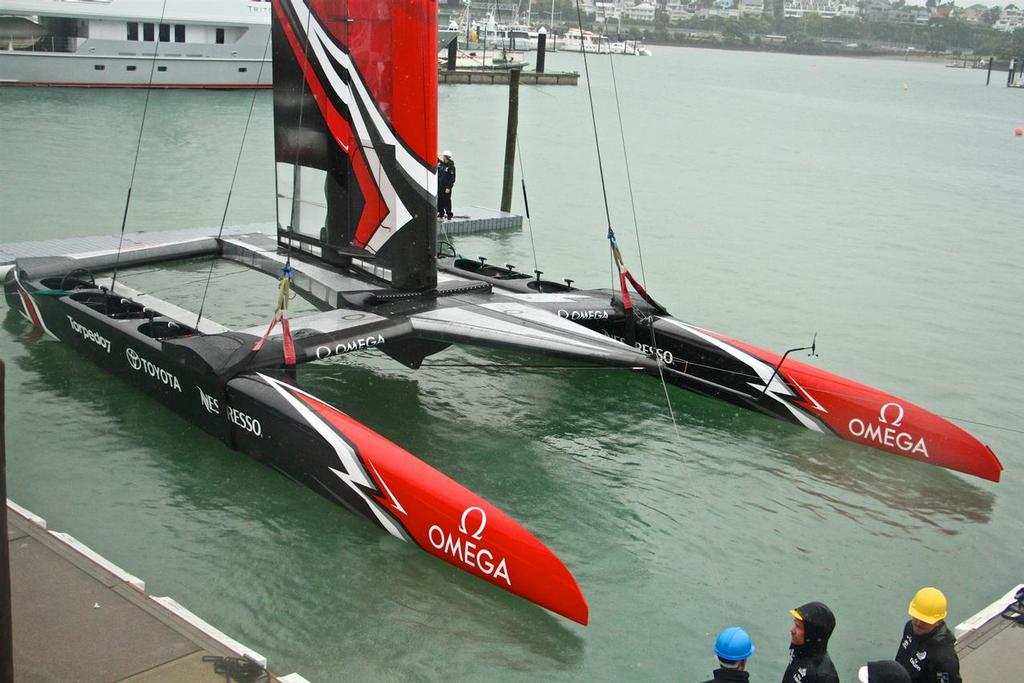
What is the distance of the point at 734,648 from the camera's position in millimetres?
4020

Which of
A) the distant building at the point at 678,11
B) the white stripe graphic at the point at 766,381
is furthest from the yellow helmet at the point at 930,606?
the distant building at the point at 678,11

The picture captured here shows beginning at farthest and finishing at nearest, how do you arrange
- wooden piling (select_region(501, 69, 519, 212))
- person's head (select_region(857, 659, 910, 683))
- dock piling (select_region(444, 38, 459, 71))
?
dock piling (select_region(444, 38, 459, 71)) < wooden piling (select_region(501, 69, 519, 212)) < person's head (select_region(857, 659, 910, 683))

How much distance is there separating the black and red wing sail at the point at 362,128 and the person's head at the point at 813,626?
17.6 ft

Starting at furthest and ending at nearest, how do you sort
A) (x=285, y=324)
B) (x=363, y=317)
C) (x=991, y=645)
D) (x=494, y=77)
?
(x=494, y=77) < (x=363, y=317) < (x=285, y=324) < (x=991, y=645)

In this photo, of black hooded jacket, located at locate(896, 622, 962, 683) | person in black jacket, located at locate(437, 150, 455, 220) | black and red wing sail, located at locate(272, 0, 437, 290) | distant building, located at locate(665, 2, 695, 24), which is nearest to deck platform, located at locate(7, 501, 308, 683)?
black hooded jacket, located at locate(896, 622, 962, 683)

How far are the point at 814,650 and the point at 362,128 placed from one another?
5.97 meters

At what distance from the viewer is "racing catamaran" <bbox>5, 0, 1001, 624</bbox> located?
281 inches

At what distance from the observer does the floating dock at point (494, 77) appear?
51.8m

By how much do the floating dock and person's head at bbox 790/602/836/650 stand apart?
4687 cm

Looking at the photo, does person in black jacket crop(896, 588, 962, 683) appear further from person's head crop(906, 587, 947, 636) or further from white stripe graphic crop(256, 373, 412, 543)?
white stripe graphic crop(256, 373, 412, 543)

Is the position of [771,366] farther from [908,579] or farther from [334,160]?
[334,160]


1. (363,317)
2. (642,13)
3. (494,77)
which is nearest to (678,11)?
(642,13)

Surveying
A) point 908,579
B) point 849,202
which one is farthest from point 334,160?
point 849,202

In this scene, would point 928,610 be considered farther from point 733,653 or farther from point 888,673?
point 733,653
